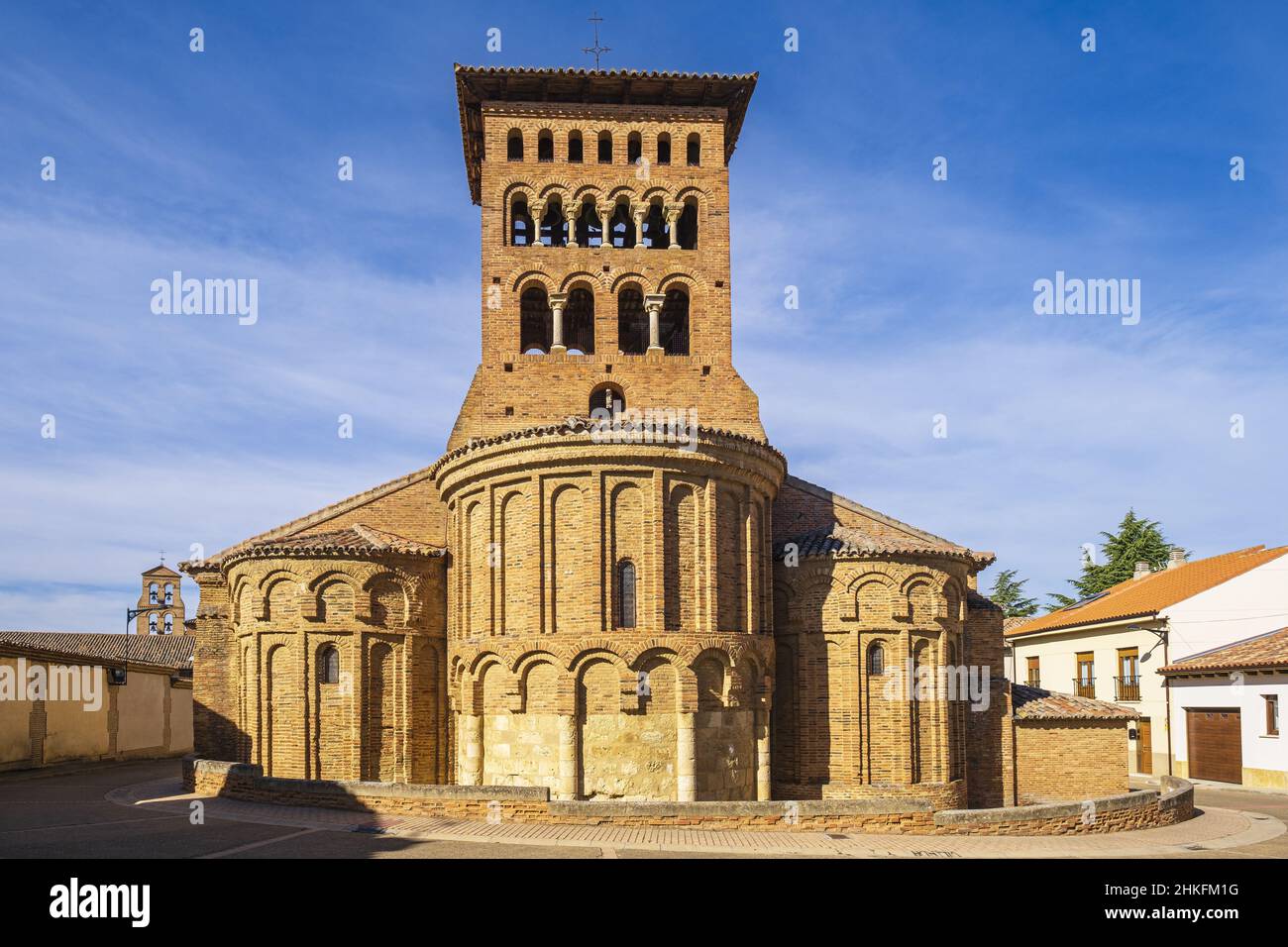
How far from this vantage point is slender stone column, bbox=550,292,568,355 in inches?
1087

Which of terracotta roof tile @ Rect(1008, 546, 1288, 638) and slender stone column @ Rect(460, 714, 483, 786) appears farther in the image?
terracotta roof tile @ Rect(1008, 546, 1288, 638)

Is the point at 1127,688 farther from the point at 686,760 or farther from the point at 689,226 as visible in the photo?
the point at 689,226

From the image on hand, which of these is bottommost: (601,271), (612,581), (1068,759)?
(1068,759)

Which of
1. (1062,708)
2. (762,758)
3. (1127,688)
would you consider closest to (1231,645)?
(1127,688)

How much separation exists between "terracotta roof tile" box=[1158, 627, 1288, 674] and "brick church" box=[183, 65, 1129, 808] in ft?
18.2

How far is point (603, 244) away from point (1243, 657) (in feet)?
74.1

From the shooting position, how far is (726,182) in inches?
1159

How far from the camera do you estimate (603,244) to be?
94.0ft

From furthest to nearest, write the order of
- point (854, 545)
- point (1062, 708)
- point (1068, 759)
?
1. point (1062, 708)
2. point (1068, 759)
3. point (854, 545)

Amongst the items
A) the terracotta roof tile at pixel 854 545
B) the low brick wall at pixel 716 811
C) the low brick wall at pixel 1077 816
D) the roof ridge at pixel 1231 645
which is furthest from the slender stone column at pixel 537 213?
the roof ridge at pixel 1231 645

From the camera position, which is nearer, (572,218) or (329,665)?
→ (329,665)

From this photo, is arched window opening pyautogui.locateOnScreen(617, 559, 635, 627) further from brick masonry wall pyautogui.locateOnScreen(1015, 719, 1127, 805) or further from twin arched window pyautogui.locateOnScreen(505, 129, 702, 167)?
twin arched window pyautogui.locateOnScreen(505, 129, 702, 167)

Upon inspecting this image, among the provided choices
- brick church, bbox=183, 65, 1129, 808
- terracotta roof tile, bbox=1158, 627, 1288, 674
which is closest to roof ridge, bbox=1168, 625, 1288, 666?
terracotta roof tile, bbox=1158, 627, 1288, 674
